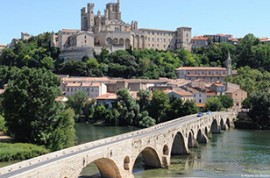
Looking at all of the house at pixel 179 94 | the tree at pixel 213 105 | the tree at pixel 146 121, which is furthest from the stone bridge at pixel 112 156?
the house at pixel 179 94

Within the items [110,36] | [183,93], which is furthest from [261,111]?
[110,36]

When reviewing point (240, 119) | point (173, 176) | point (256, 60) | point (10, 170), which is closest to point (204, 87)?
point (240, 119)

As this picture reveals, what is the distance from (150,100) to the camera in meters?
75.4

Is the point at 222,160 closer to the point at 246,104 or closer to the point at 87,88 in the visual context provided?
the point at 246,104

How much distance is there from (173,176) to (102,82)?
60828 millimetres

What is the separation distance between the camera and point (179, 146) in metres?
42.8

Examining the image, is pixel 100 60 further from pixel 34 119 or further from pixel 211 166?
pixel 211 166

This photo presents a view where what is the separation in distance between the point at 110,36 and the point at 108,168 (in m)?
92.5

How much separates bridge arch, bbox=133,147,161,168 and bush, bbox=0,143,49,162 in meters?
8.78

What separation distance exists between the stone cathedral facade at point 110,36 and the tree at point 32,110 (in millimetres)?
68429

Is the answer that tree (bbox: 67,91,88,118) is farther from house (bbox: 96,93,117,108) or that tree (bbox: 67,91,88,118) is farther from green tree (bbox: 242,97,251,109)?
green tree (bbox: 242,97,251,109)

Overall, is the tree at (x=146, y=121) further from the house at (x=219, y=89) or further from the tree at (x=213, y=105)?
the house at (x=219, y=89)

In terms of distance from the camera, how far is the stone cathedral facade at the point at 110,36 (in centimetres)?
11269

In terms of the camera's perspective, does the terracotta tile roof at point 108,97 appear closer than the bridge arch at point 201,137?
No
